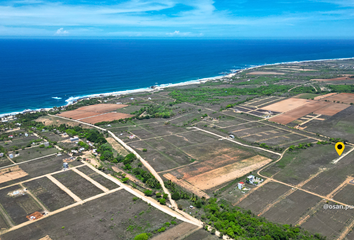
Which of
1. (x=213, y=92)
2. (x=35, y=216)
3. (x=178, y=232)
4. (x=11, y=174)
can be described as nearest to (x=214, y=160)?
(x=178, y=232)

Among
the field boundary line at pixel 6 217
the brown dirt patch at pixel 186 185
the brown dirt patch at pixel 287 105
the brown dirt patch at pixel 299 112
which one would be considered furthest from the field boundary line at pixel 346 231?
the brown dirt patch at pixel 287 105

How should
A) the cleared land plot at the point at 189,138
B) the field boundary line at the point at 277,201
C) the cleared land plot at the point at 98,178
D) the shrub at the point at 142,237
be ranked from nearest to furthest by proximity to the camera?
the shrub at the point at 142,237
the field boundary line at the point at 277,201
the cleared land plot at the point at 98,178
the cleared land plot at the point at 189,138

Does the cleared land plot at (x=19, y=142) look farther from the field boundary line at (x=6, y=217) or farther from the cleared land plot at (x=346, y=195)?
the cleared land plot at (x=346, y=195)

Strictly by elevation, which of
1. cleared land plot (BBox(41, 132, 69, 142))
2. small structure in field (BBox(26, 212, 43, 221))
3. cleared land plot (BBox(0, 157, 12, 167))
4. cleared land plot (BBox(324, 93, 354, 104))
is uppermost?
cleared land plot (BBox(324, 93, 354, 104))

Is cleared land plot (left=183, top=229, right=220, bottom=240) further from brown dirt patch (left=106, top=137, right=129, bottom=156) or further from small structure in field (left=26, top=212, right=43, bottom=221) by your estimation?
brown dirt patch (left=106, top=137, right=129, bottom=156)

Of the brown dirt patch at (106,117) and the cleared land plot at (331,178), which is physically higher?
the brown dirt patch at (106,117)

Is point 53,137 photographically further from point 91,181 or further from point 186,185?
point 186,185

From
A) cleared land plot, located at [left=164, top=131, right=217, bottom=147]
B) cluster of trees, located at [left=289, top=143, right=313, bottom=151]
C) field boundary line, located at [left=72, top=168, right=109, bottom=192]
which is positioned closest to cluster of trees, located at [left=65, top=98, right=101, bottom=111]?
cleared land plot, located at [left=164, top=131, right=217, bottom=147]
